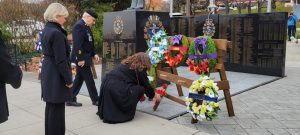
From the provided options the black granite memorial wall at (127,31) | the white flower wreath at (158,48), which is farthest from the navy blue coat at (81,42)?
the black granite memorial wall at (127,31)

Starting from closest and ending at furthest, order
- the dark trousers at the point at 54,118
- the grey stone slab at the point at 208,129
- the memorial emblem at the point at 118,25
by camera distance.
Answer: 1. the dark trousers at the point at 54,118
2. the grey stone slab at the point at 208,129
3. the memorial emblem at the point at 118,25

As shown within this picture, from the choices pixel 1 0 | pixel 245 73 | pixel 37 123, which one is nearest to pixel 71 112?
pixel 37 123

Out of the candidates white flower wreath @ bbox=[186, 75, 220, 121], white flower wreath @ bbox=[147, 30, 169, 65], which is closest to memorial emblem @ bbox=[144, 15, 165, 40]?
white flower wreath @ bbox=[147, 30, 169, 65]

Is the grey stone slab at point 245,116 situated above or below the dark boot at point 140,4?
below

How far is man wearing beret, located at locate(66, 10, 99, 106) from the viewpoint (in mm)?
5786

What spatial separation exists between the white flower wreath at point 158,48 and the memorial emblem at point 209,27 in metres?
4.81

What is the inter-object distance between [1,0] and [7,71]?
1130 cm

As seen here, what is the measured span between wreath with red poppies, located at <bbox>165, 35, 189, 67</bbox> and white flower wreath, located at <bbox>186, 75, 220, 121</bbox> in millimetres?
897

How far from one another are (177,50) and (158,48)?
42 centimetres

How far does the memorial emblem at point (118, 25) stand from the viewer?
25.4 ft

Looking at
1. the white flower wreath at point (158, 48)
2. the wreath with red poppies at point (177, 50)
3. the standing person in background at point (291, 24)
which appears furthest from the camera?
the standing person in background at point (291, 24)

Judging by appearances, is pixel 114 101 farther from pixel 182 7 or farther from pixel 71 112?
pixel 182 7

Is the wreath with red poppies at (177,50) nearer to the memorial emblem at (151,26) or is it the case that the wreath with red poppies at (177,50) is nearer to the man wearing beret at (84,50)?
the man wearing beret at (84,50)

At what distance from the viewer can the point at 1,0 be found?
13336mm
